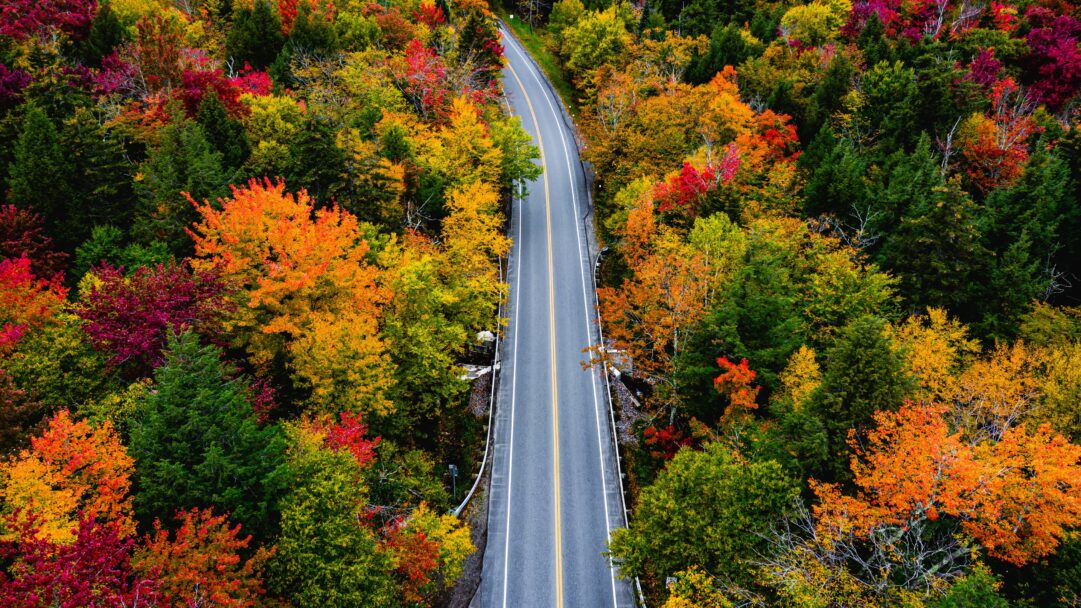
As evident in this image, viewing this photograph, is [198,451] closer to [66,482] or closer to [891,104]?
[66,482]

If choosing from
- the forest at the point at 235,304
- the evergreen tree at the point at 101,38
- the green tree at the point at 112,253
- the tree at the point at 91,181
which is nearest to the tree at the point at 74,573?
the forest at the point at 235,304

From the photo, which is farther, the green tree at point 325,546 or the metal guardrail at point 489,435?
the metal guardrail at point 489,435

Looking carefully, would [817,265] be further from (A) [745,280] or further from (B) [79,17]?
(B) [79,17]

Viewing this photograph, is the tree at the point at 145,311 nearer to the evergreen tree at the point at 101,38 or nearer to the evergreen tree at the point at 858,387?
Result: the evergreen tree at the point at 101,38

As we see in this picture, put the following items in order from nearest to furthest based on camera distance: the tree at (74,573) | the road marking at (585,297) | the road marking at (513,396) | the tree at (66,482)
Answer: the tree at (74,573)
the tree at (66,482)
the road marking at (513,396)
the road marking at (585,297)

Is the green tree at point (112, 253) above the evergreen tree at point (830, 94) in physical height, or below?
below

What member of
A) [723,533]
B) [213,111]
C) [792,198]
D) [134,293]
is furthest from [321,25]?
[723,533]

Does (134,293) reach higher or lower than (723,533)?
higher
